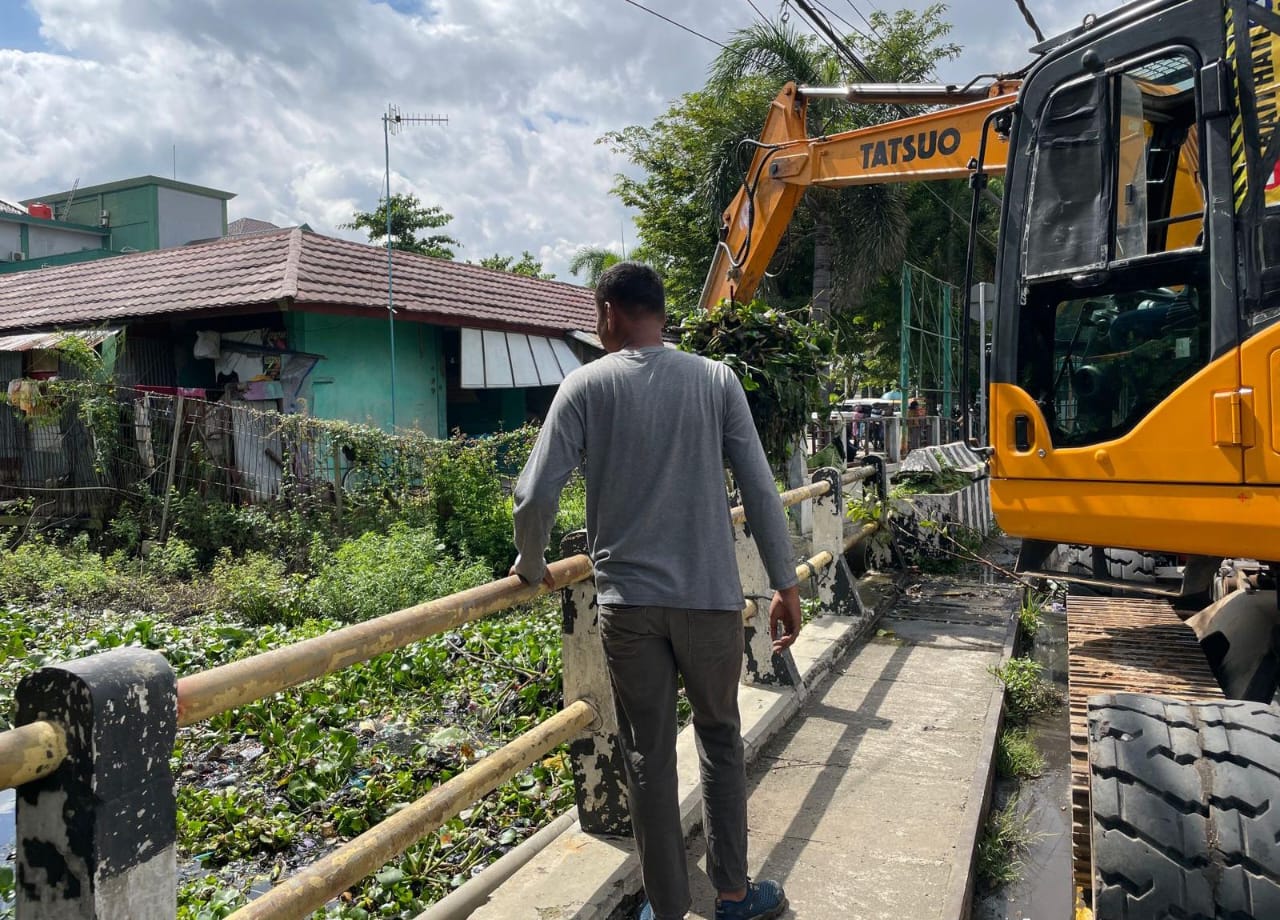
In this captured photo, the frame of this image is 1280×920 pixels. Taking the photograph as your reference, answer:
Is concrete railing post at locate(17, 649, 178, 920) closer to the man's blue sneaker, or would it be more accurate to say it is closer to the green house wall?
the man's blue sneaker

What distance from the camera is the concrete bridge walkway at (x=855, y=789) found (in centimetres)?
316

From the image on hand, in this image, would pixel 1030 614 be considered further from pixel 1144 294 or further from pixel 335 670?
pixel 335 670

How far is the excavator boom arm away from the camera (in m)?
7.22

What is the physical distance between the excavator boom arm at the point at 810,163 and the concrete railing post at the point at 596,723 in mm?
4762

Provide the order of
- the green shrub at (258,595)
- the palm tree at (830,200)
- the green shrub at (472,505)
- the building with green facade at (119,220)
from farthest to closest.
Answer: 1. the building with green facade at (119,220)
2. the palm tree at (830,200)
3. the green shrub at (472,505)
4. the green shrub at (258,595)

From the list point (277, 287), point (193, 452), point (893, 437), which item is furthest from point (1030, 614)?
point (277, 287)

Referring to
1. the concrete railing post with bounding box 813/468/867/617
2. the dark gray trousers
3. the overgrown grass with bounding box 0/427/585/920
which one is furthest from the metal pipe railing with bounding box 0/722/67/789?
the concrete railing post with bounding box 813/468/867/617

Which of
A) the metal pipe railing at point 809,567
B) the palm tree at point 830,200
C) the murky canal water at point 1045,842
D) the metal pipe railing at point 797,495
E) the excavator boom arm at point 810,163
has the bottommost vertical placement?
the murky canal water at point 1045,842

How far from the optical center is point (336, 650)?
2250 mm

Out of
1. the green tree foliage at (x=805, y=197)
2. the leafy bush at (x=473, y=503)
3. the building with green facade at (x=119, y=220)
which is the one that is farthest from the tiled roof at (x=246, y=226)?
the leafy bush at (x=473, y=503)

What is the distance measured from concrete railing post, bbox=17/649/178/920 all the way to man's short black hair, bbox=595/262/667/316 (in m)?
1.69

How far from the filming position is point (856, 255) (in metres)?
21.5

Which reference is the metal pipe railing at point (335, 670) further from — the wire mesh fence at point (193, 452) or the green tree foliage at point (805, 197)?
the green tree foliage at point (805, 197)

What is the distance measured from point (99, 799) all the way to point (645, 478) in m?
1.61
